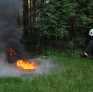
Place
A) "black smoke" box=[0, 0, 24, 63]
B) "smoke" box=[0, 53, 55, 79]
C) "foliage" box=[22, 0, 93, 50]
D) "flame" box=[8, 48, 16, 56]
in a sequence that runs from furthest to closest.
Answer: "foliage" box=[22, 0, 93, 50]
"black smoke" box=[0, 0, 24, 63]
"flame" box=[8, 48, 16, 56]
"smoke" box=[0, 53, 55, 79]

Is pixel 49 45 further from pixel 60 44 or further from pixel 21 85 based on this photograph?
pixel 21 85

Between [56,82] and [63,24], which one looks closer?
[56,82]

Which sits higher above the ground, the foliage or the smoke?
the foliage

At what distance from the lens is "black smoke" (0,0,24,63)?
406 inches

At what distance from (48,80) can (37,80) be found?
33 centimetres

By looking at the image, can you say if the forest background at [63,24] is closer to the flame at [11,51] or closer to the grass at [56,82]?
the flame at [11,51]

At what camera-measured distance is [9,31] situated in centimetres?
1137

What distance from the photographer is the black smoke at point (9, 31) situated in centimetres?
1032

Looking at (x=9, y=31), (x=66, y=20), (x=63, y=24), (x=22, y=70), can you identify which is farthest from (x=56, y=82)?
(x=66, y=20)

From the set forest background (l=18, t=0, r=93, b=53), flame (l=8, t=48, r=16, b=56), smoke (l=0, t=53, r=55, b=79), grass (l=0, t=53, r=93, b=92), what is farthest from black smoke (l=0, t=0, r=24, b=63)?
grass (l=0, t=53, r=93, b=92)

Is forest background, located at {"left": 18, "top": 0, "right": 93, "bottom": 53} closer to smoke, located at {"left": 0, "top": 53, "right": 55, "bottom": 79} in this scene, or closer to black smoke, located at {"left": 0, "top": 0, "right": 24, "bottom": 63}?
black smoke, located at {"left": 0, "top": 0, "right": 24, "bottom": 63}

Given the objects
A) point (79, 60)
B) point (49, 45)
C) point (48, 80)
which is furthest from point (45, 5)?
point (48, 80)

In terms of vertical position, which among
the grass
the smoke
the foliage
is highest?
the foliage

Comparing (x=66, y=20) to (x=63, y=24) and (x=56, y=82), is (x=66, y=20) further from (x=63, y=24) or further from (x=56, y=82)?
(x=56, y=82)
